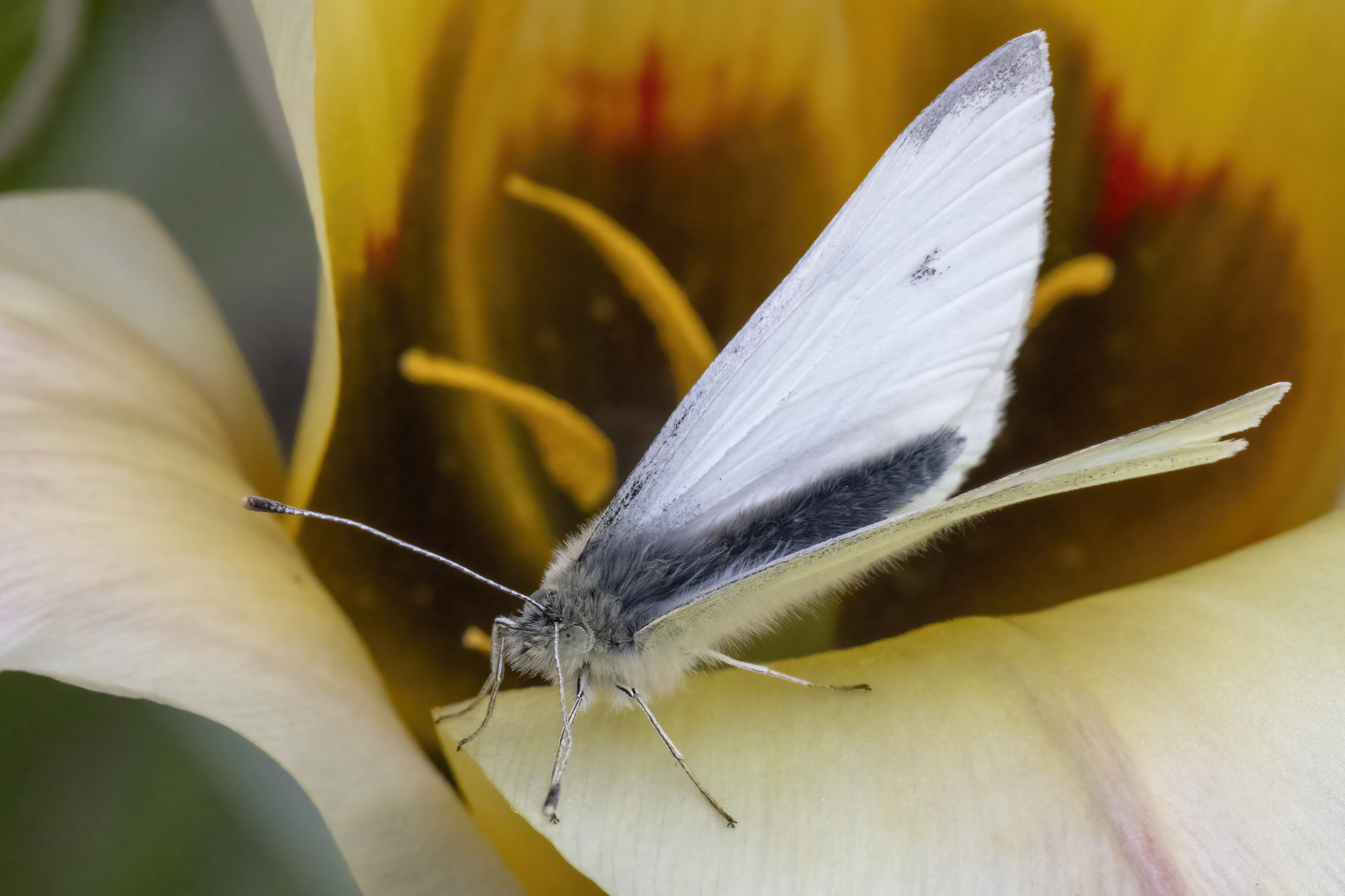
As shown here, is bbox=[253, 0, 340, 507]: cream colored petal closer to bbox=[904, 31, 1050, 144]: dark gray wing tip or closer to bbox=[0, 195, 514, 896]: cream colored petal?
bbox=[0, 195, 514, 896]: cream colored petal

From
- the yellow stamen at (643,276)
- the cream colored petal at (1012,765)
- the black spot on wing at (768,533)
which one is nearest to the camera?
the cream colored petal at (1012,765)

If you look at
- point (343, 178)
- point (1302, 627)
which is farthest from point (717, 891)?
point (343, 178)

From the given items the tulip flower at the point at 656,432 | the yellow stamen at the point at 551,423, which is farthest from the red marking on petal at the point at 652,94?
the yellow stamen at the point at 551,423

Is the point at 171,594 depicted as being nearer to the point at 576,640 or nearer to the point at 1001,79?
the point at 576,640

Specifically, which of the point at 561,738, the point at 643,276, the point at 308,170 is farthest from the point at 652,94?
the point at 561,738

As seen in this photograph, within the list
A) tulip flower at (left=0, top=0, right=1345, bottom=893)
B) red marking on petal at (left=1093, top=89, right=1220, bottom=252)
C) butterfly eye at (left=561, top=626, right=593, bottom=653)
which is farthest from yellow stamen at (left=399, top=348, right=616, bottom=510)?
red marking on petal at (left=1093, top=89, right=1220, bottom=252)

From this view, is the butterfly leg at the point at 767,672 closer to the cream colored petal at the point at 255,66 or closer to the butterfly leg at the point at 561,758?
the butterfly leg at the point at 561,758

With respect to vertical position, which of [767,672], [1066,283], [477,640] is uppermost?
[1066,283]

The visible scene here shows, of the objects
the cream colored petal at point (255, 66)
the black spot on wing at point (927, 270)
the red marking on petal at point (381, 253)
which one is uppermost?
the black spot on wing at point (927, 270)
